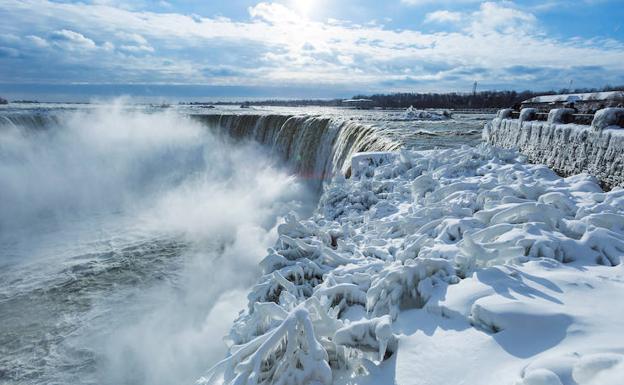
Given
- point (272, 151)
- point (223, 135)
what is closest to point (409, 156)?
point (272, 151)

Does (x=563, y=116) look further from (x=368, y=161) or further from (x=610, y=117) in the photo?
(x=368, y=161)

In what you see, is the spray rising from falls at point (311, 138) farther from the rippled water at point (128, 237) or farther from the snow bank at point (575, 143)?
the snow bank at point (575, 143)

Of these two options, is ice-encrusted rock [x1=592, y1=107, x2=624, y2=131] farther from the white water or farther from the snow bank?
the white water

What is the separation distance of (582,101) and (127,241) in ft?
53.6

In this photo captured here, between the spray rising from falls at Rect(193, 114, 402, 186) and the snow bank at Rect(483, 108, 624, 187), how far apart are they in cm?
371

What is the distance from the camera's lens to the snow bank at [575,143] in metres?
5.38

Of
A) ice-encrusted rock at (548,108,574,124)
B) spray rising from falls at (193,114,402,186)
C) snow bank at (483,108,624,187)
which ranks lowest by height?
spray rising from falls at (193,114,402,186)

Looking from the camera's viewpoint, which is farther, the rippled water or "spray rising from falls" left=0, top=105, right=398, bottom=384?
"spray rising from falls" left=0, top=105, right=398, bottom=384

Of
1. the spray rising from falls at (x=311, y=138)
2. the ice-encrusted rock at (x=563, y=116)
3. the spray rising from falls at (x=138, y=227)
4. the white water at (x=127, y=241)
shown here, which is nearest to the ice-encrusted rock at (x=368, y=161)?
the spray rising from falls at (x=311, y=138)

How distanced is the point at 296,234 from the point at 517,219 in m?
3.02

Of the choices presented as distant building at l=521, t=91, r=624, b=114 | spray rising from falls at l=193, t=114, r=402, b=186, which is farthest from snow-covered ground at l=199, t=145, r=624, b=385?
spray rising from falls at l=193, t=114, r=402, b=186

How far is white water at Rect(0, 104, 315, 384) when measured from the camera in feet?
25.6

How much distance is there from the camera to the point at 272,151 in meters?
23.8

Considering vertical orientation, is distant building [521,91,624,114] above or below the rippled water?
above
